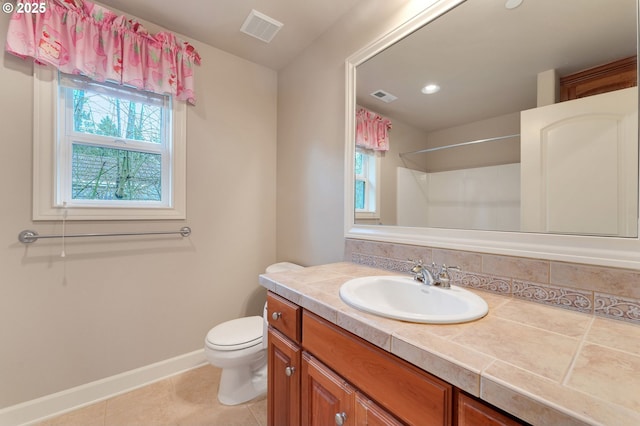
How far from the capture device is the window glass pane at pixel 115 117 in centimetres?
163

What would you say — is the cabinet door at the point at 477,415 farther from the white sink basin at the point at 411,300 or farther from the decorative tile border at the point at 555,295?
the decorative tile border at the point at 555,295

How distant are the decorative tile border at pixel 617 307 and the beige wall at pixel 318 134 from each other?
46.0 inches

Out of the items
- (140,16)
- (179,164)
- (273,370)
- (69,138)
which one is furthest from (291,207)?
(140,16)

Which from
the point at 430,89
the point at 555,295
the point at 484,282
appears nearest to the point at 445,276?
the point at 484,282

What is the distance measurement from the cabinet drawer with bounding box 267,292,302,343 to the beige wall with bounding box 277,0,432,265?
66cm

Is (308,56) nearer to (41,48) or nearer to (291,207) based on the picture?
(291,207)

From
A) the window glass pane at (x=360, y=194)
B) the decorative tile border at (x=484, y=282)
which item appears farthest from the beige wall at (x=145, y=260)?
the decorative tile border at (x=484, y=282)

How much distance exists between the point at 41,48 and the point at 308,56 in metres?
1.59

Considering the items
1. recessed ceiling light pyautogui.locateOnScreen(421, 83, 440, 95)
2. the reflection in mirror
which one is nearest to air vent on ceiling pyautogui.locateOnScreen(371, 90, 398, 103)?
the reflection in mirror

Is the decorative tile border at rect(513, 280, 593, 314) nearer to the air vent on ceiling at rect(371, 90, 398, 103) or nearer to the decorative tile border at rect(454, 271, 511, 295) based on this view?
the decorative tile border at rect(454, 271, 511, 295)

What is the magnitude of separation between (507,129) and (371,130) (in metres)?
0.71

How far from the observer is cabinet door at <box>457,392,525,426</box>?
490 millimetres

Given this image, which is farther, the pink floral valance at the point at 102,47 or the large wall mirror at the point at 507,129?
the pink floral valance at the point at 102,47

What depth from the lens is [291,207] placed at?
222cm
